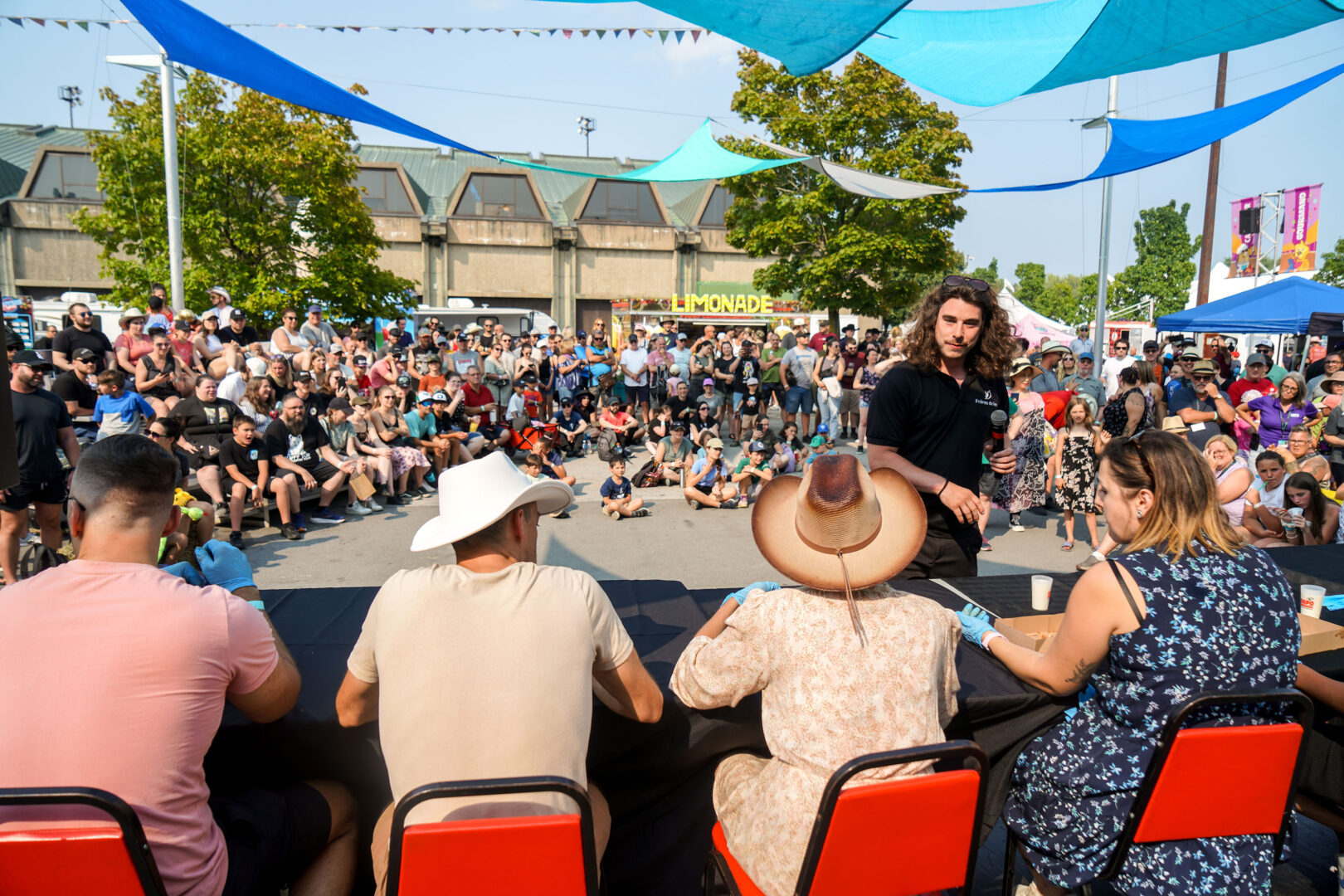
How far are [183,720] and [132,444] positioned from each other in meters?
0.70

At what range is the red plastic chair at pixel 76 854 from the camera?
144 cm

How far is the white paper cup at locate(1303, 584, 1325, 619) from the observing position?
2748 millimetres

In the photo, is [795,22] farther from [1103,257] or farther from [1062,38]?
[1103,257]

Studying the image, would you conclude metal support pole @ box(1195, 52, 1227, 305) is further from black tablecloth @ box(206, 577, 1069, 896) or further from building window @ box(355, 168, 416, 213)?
building window @ box(355, 168, 416, 213)

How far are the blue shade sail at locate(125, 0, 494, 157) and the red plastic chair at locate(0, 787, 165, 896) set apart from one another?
4.12m

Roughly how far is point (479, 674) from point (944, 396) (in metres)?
2.02

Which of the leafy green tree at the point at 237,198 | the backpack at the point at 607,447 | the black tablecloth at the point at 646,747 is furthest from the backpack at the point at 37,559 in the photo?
the leafy green tree at the point at 237,198

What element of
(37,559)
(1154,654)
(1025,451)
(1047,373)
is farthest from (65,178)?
(1154,654)

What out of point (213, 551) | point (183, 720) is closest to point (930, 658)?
point (183, 720)

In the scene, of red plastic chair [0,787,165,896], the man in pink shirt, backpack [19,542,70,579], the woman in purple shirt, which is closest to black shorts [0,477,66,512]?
backpack [19,542,70,579]

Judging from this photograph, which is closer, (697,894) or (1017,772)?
(1017,772)

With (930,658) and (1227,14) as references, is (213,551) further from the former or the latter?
(1227,14)

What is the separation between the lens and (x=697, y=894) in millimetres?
2338

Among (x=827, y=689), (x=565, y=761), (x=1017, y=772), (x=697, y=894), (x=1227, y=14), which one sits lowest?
(x=697, y=894)
